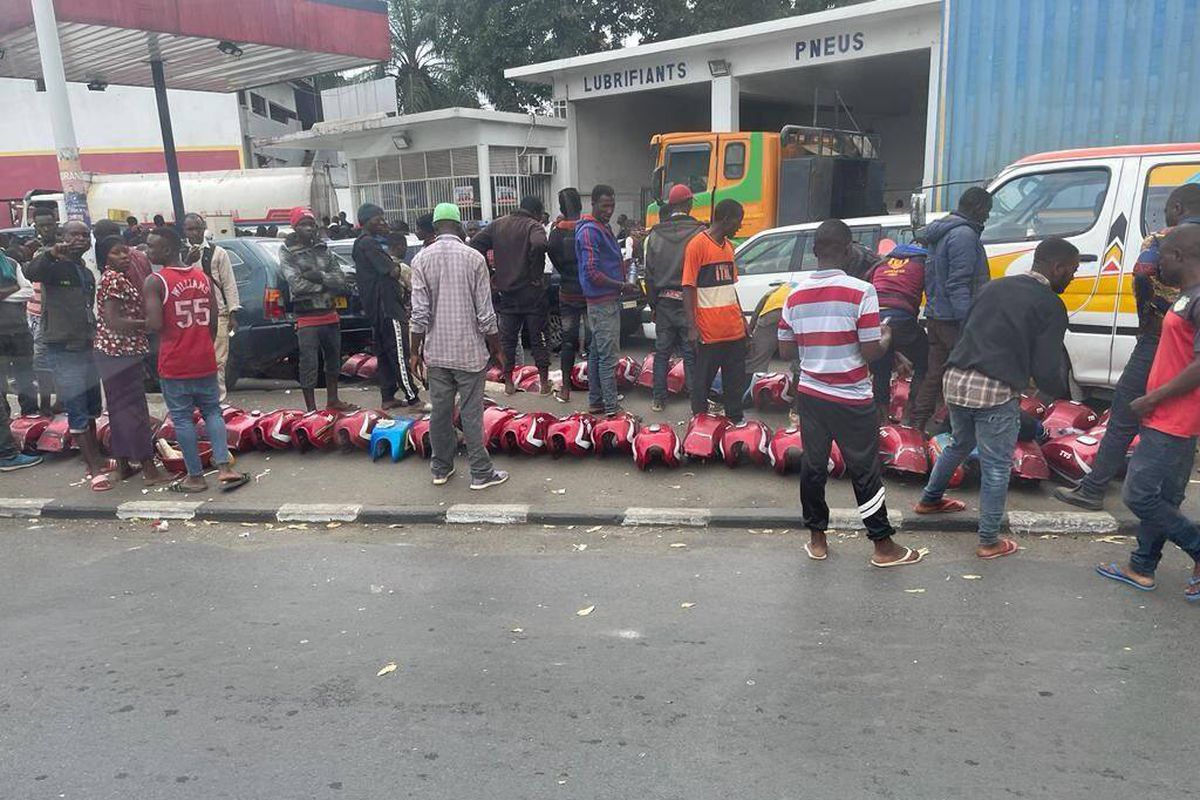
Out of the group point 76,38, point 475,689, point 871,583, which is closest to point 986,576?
point 871,583

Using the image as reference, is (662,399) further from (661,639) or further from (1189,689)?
(1189,689)

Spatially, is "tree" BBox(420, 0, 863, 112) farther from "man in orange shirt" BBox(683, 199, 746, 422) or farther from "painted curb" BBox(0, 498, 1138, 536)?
"painted curb" BBox(0, 498, 1138, 536)

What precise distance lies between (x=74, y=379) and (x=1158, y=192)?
26.0 ft

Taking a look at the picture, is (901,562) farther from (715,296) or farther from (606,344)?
(606,344)

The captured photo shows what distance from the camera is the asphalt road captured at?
2865mm

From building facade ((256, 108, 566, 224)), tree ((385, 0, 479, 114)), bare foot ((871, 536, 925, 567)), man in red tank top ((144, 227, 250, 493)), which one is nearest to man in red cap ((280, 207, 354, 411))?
man in red tank top ((144, 227, 250, 493))

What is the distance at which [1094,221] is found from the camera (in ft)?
20.7

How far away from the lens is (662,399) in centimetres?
756

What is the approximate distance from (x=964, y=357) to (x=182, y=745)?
12.7 ft

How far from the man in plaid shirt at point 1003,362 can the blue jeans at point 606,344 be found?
310 cm

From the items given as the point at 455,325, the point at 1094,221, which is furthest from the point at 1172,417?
the point at 455,325

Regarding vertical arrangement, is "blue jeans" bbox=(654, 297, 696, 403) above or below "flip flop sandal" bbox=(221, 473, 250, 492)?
above

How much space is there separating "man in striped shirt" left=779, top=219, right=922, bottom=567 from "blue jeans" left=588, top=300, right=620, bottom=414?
2.78 metres

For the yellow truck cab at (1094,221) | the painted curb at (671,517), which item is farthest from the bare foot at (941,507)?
the yellow truck cab at (1094,221)
